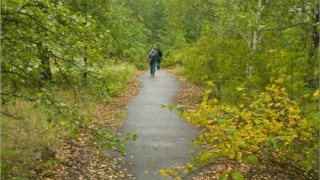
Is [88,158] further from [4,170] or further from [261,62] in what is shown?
[261,62]

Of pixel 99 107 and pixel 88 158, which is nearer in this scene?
pixel 88 158

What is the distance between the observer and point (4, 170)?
3328 mm

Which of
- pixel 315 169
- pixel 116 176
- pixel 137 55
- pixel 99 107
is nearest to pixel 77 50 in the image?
pixel 116 176

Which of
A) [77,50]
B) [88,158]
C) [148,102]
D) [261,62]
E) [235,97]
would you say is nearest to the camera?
[77,50]

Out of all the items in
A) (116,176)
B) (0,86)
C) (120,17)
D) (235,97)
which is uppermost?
(120,17)

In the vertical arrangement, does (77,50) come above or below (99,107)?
above

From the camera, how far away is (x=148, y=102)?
12.0 metres

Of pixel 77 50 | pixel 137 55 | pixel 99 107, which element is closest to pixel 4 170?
pixel 77 50

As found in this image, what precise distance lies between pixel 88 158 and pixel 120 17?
719cm

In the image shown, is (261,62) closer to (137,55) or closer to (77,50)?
(77,50)

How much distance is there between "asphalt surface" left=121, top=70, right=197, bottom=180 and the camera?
20.4ft

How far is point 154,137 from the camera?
7887 mm

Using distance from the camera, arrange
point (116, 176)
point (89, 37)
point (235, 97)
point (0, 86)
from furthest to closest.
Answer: point (235, 97) < point (116, 176) < point (89, 37) < point (0, 86)

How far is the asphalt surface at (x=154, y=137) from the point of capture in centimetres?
621
